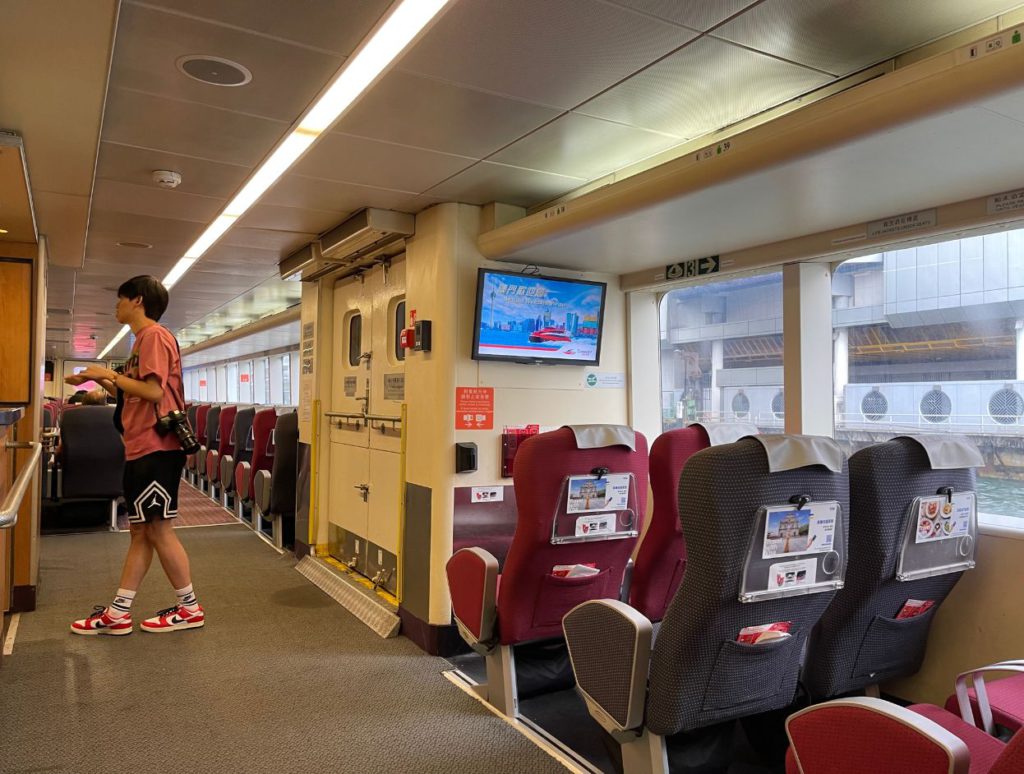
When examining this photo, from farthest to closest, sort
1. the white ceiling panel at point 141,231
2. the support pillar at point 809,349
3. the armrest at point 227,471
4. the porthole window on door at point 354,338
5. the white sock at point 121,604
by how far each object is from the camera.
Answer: the armrest at point 227,471 → the porthole window on door at point 354,338 → the white ceiling panel at point 141,231 → the white sock at point 121,604 → the support pillar at point 809,349

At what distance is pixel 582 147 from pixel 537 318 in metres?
1.13

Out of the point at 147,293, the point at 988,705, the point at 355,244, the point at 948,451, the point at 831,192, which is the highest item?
the point at 355,244

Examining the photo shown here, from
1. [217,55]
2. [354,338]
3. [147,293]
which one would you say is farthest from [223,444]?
[217,55]

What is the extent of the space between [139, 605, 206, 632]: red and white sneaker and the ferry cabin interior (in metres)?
0.10

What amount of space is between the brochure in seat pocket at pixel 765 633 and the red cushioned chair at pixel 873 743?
0.32 meters

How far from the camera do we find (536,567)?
288 centimetres

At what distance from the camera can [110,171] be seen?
3.77m

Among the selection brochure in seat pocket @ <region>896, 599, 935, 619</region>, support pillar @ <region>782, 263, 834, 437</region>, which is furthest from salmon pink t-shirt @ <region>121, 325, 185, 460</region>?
brochure in seat pocket @ <region>896, 599, 935, 619</region>

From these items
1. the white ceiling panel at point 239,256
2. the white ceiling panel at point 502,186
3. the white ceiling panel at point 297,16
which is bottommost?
the white ceiling panel at point 502,186

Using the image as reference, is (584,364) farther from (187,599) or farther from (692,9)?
(187,599)

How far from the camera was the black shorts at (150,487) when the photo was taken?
3901 mm

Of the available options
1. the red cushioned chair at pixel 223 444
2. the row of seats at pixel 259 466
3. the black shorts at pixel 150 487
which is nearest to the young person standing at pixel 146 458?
the black shorts at pixel 150 487

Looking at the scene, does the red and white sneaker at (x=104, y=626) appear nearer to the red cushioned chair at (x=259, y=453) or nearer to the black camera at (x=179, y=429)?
the black camera at (x=179, y=429)

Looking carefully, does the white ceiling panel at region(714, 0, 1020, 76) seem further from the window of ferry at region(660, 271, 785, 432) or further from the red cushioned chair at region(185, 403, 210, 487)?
the red cushioned chair at region(185, 403, 210, 487)
